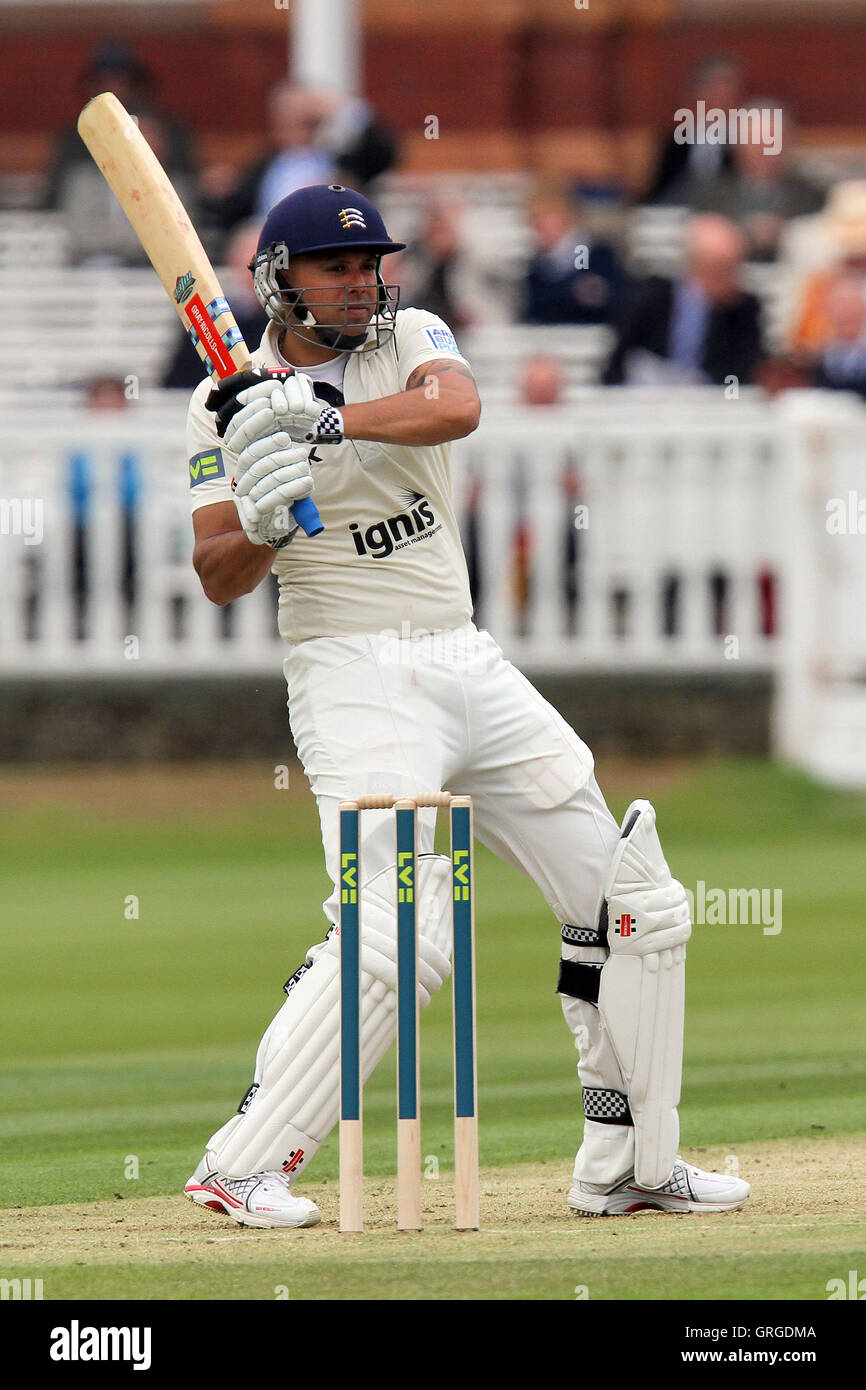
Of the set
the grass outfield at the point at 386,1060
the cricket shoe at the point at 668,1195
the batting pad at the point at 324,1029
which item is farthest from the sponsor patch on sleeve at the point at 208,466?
the cricket shoe at the point at 668,1195

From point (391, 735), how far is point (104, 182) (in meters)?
10.9

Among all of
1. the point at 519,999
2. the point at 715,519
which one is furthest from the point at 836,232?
the point at 519,999

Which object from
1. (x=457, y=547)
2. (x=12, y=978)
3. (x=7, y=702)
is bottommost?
(x=12, y=978)

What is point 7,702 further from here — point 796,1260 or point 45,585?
point 796,1260

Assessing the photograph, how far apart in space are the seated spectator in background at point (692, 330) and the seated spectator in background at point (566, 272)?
38.4 inches

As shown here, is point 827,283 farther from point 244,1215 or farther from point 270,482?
point 244,1215

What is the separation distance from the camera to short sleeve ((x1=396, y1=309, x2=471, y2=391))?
5.28 m

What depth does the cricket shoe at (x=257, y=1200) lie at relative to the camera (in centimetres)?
506

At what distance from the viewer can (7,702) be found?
1264cm

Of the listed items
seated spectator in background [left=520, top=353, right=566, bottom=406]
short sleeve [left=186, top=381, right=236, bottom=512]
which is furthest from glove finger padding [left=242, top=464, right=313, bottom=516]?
seated spectator in background [left=520, top=353, right=566, bottom=406]

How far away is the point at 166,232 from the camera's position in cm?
535

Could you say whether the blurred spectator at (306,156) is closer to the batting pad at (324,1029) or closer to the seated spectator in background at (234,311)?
the seated spectator in background at (234,311)

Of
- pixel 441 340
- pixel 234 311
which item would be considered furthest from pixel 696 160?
pixel 441 340

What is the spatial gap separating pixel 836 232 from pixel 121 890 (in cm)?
546
